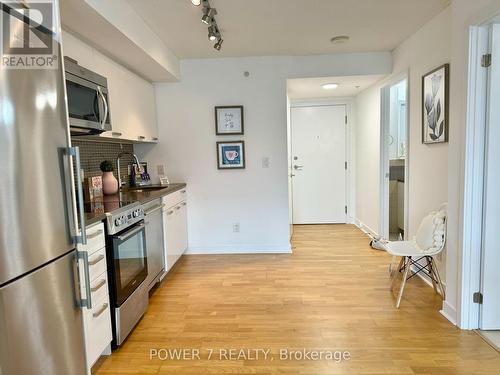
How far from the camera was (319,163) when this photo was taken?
5.36 metres

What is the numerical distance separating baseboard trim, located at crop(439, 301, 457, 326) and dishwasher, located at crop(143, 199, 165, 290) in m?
2.31

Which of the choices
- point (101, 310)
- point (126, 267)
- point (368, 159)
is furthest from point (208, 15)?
point (368, 159)

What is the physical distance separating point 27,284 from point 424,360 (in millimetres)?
2100

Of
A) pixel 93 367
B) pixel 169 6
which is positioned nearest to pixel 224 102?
pixel 169 6

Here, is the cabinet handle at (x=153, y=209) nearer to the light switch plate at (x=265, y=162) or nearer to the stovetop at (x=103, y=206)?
the stovetop at (x=103, y=206)

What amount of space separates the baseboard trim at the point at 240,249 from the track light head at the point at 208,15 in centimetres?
256

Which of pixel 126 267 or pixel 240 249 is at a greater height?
pixel 126 267

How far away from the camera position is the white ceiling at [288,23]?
8.09 ft

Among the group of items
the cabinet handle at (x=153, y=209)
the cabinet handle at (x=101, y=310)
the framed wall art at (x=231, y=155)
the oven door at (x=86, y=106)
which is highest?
the oven door at (x=86, y=106)

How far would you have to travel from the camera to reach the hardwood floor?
1.86 metres

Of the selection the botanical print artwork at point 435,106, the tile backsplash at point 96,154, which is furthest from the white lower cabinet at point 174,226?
the botanical print artwork at point 435,106

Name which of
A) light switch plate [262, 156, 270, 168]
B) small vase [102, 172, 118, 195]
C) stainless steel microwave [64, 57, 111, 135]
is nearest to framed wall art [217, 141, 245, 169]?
light switch plate [262, 156, 270, 168]

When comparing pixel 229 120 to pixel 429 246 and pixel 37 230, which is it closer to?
pixel 429 246

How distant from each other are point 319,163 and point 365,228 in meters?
1.31
